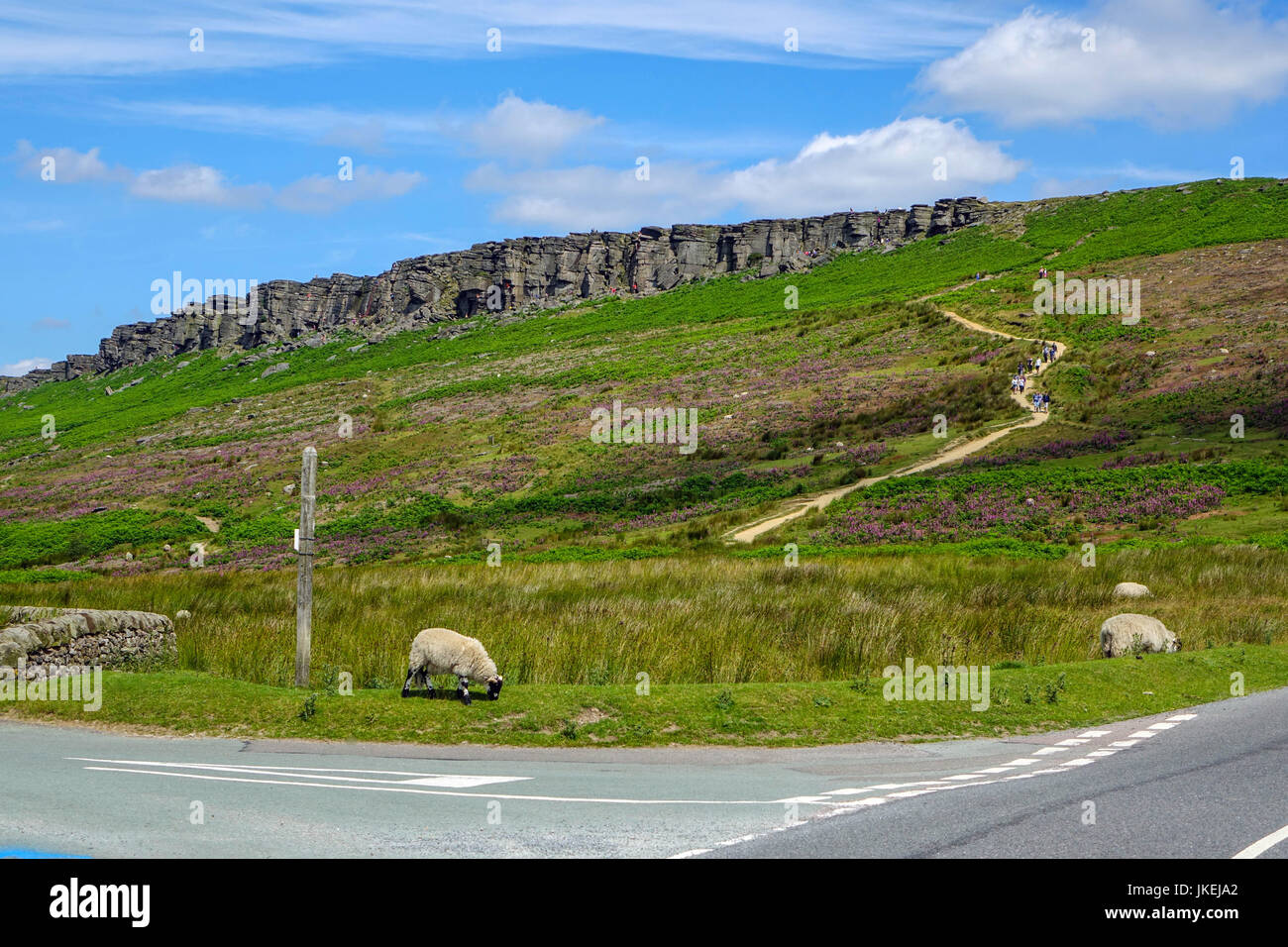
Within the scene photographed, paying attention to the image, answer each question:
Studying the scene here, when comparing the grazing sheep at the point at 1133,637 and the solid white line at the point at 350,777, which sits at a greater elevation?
the grazing sheep at the point at 1133,637

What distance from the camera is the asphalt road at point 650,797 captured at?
8750mm

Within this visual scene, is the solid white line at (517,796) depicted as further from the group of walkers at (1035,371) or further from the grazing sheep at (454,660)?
the group of walkers at (1035,371)

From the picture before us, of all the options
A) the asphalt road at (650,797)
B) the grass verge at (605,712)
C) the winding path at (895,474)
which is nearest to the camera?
the asphalt road at (650,797)

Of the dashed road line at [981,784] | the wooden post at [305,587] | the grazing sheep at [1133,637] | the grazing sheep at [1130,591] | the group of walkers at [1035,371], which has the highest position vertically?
the group of walkers at [1035,371]

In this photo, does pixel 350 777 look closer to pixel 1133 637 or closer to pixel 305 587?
pixel 305 587

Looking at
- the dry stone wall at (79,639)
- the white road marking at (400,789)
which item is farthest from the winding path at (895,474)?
the white road marking at (400,789)

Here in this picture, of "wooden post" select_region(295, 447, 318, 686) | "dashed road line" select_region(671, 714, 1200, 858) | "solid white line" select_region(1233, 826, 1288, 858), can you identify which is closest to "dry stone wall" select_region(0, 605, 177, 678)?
"wooden post" select_region(295, 447, 318, 686)

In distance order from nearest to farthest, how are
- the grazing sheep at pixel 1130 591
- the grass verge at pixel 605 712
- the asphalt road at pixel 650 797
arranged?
the asphalt road at pixel 650 797 → the grass verge at pixel 605 712 → the grazing sheep at pixel 1130 591

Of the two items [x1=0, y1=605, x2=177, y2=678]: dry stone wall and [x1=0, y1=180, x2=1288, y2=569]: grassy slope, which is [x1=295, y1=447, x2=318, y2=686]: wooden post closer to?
[x1=0, y1=605, x2=177, y2=678]: dry stone wall

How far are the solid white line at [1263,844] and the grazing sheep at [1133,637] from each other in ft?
38.7

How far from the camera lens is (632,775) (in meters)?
12.1

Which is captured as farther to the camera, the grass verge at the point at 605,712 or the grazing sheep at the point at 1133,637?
the grazing sheep at the point at 1133,637
